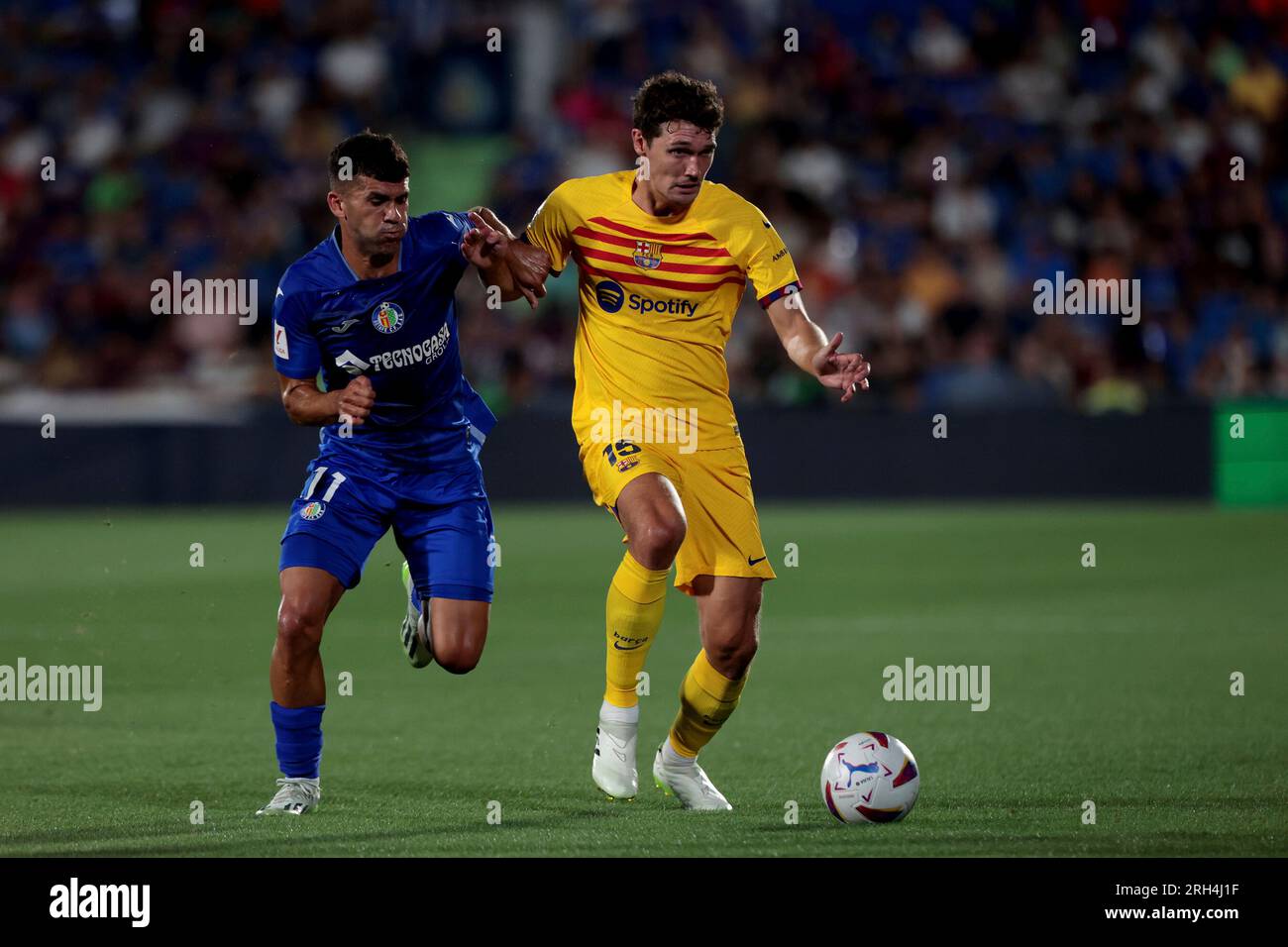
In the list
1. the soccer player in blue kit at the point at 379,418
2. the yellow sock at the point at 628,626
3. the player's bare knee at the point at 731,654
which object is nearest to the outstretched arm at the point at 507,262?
the soccer player in blue kit at the point at 379,418

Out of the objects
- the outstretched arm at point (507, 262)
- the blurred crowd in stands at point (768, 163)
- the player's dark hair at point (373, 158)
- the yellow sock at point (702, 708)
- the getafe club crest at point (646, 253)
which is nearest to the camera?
the player's dark hair at point (373, 158)

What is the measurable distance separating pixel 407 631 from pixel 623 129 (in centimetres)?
1271

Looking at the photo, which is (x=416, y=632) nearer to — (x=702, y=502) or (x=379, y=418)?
(x=379, y=418)

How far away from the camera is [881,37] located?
20.7m

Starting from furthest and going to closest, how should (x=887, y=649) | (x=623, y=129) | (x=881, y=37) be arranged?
1. (x=881, y=37)
2. (x=623, y=129)
3. (x=887, y=649)

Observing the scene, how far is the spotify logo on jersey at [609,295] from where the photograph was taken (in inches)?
261

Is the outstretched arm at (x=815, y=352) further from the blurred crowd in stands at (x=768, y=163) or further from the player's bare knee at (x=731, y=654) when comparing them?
the blurred crowd in stands at (x=768, y=163)

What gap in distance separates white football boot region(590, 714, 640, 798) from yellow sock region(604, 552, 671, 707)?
0.09 m

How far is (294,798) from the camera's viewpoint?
6.13m

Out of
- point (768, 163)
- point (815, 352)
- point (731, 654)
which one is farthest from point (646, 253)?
point (768, 163)

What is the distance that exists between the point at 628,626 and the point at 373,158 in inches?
66.9

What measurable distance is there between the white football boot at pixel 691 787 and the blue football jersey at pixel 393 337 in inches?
A: 50.3

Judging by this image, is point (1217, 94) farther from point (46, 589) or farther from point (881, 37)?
point (46, 589)

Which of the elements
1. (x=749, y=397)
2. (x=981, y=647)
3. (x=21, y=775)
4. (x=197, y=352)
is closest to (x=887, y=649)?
(x=981, y=647)
